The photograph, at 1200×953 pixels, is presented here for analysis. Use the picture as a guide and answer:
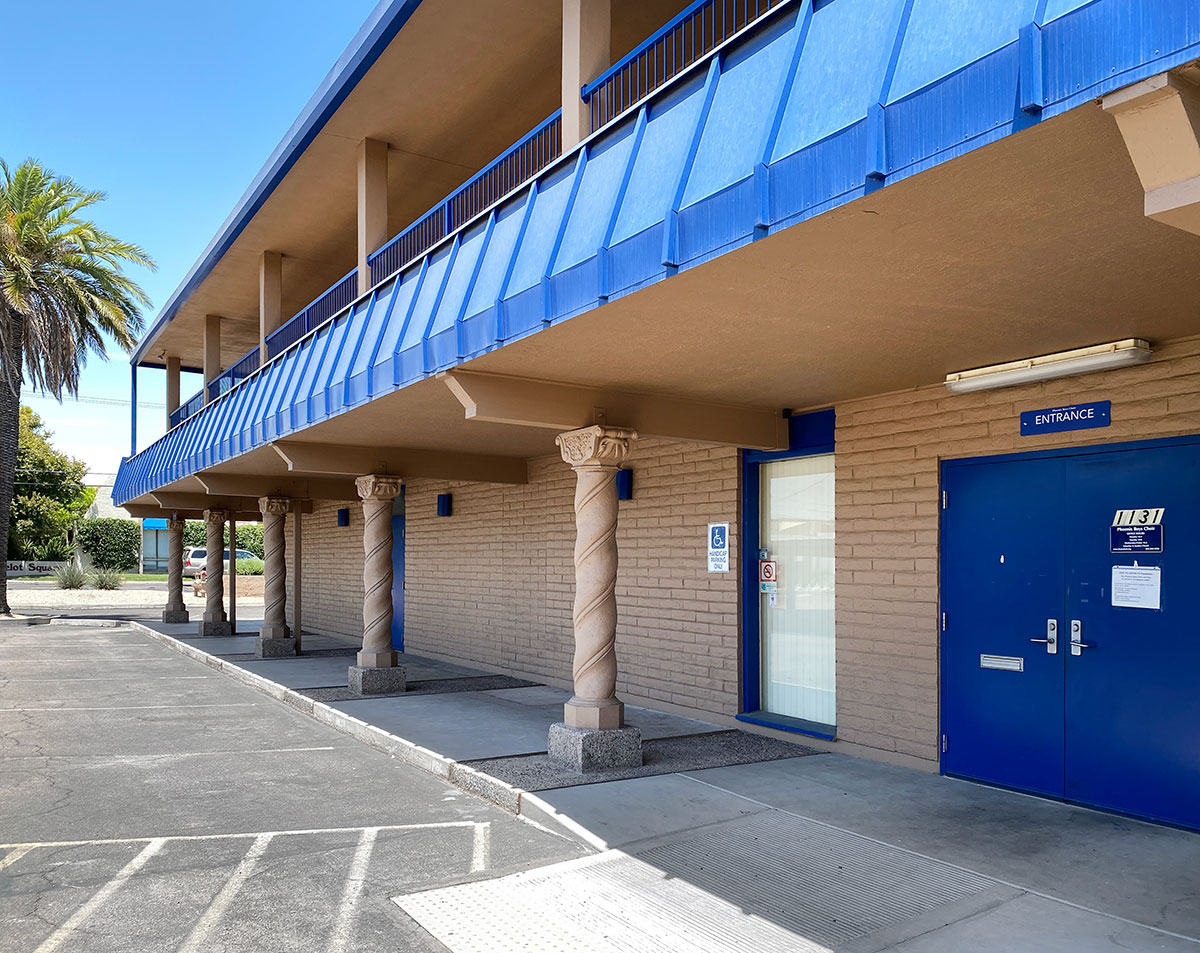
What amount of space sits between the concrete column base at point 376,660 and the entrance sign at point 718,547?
16.4 feet

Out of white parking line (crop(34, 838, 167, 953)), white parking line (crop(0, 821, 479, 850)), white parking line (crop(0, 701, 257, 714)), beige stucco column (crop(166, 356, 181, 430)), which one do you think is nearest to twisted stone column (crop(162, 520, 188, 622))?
beige stucco column (crop(166, 356, 181, 430))

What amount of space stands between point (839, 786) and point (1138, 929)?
9.74ft

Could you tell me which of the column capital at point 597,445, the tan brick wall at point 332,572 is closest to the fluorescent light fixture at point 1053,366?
the column capital at point 597,445

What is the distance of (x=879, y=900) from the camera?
5160 millimetres

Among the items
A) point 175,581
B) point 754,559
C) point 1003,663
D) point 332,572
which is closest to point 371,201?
point 754,559

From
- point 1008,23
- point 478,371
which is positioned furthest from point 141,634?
point 1008,23

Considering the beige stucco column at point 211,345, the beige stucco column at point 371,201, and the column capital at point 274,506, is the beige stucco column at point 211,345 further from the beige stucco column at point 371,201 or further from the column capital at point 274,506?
the beige stucco column at point 371,201

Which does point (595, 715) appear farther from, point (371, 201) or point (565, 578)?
point (371, 201)

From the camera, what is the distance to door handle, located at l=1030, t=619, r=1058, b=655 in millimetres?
7164

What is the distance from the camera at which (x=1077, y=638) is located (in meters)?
7.03

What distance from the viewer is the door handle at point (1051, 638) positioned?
282 inches

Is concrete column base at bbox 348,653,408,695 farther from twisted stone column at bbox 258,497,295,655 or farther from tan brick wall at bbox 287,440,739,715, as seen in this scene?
twisted stone column at bbox 258,497,295,655

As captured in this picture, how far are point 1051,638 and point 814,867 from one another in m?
2.85

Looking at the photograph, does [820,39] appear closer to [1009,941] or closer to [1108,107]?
[1108,107]
